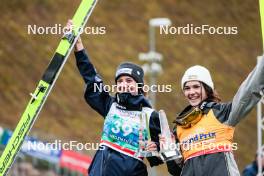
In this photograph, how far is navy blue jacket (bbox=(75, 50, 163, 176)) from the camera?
669 centimetres

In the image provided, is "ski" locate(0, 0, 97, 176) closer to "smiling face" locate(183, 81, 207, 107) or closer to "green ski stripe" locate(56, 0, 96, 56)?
"green ski stripe" locate(56, 0, 96, 56)

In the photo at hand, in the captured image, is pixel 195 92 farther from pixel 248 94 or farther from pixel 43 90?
pixel 43 90

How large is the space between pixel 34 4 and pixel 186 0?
24.6 feet

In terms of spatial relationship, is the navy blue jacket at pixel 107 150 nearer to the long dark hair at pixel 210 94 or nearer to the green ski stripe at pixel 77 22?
the green ski stripe at pixel 77 22

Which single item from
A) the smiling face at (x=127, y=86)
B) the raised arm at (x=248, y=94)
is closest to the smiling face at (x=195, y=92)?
the raised arm at (x=248, y=94)

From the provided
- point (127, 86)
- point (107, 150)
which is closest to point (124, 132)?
point (107, 150)

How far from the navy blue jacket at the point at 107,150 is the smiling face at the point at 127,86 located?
0.09m

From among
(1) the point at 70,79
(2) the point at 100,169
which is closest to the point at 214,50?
(1) the point at 70,79

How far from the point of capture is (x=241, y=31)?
→ 3272 cm

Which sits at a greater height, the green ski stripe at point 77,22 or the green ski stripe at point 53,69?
the green ski stripe at point 77,22

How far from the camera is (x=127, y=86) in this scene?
6.84 meters

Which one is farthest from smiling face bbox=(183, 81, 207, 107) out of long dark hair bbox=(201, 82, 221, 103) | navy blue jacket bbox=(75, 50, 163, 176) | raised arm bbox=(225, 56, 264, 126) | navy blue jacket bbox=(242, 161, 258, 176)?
navy blue jacket bbox=(242, 161, 258, 176)

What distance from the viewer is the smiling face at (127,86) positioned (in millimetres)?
6840

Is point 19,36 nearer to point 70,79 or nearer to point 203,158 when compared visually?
point 70,79
